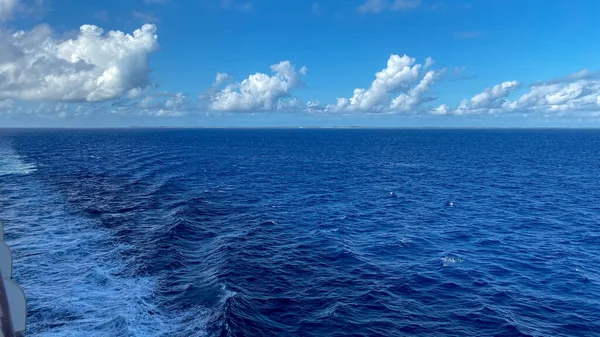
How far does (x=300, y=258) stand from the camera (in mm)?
45688

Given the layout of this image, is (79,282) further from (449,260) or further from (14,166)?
(14,166)

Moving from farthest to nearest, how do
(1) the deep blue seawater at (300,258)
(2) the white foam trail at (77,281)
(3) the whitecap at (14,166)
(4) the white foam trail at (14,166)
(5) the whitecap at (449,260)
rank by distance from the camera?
(4) the white foam trail at (14,166) → (3) the whitecap at (14,166) → (5) the whitecap at (449,260) → (1) the deep blue seawater at (300,258) → (2) the white foam trail at (77,281)

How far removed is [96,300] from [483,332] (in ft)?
104

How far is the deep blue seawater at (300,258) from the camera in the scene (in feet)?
105

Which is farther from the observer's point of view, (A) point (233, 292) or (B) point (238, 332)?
(A) point (233, 292)

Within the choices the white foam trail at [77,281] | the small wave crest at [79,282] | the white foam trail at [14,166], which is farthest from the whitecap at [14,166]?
the small wave crest at [79,282]

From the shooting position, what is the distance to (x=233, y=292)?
118ft

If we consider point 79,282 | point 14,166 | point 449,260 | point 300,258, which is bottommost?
point 449,260

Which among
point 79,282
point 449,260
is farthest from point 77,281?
point 449,260

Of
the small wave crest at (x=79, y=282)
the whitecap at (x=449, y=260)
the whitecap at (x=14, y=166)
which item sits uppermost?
the whitecap at (x=14, y=166)

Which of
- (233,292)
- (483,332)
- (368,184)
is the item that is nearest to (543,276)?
(483,332)

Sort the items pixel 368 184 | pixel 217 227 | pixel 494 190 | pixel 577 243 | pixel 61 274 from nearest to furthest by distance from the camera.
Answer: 1. pixel 61 274
2. pixel 577 243
3. pixel 217 227
4. pixel 494 190
5. pixel 368 184

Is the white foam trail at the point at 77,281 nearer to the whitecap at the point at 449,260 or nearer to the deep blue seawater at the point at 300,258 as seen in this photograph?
the deep blue seawater at the point at 300,258

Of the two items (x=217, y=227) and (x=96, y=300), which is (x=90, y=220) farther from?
(x=96, y=300)
